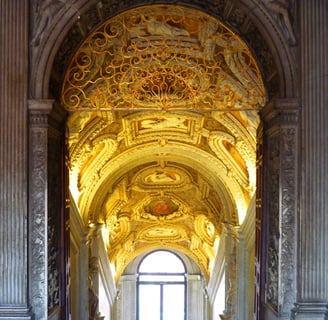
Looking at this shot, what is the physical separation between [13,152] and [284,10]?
400 cm

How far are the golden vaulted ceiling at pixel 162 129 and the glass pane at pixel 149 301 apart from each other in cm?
620

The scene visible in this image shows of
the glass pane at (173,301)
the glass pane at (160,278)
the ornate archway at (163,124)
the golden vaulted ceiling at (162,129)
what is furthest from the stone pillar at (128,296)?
the ornate archway at (163,124)

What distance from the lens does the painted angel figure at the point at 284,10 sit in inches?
297

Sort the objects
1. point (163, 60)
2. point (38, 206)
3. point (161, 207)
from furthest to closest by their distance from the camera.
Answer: point (161, 207) < point (163, 60) < point (38, 206)

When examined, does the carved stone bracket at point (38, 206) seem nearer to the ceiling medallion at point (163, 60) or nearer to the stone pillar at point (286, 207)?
the ceiling medallion at point (163, 60)

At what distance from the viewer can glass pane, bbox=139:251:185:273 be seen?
101ft

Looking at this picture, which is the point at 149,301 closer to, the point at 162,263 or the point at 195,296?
the point at 162,263

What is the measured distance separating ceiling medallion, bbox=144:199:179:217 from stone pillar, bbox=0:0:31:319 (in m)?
13.2

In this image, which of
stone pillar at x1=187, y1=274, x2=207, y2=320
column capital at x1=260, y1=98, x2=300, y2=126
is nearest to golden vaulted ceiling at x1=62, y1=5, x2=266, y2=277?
column capital at x1=260, y1=98, x2=300, y2=126

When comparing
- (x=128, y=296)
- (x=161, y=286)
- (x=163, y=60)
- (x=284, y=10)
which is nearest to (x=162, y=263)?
(x=161, y=286)

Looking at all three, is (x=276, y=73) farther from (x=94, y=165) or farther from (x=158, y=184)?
(x=158, y=184)

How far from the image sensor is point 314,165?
7.37 m

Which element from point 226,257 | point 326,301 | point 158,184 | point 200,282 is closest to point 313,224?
point 326,301

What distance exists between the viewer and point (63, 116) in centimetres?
830
